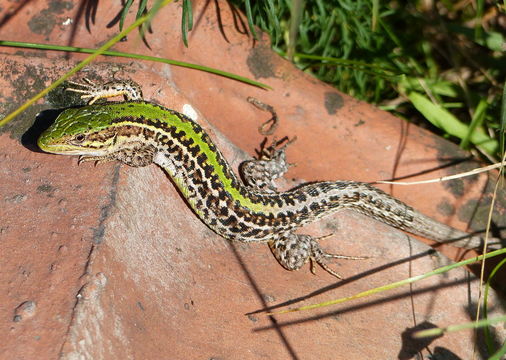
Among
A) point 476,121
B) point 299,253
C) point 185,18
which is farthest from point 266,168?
point 476,121

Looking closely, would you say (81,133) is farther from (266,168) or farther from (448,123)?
(448,123)

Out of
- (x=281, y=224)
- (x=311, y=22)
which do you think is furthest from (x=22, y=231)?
(x=311, y=22)

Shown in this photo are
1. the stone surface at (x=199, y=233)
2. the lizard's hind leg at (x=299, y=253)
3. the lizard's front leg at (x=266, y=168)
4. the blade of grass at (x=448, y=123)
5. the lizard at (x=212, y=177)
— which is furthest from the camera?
the blade of grass at (x=448, y=123)

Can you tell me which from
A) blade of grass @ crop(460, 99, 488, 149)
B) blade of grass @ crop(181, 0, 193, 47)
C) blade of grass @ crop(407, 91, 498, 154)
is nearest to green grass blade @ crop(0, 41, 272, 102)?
blade of grass @ crop(181, 0, 193, 47)

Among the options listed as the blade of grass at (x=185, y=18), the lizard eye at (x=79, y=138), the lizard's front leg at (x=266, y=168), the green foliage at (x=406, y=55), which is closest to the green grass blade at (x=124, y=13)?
the blade of grass at (x=185, y=18)

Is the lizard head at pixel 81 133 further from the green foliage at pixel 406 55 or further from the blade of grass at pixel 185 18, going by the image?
the green foliage at pixel 406 55

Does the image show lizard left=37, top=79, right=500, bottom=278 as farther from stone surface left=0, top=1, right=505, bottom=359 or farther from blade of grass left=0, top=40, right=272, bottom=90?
blade of grass left=0, top=40, right=272, bottom=90
